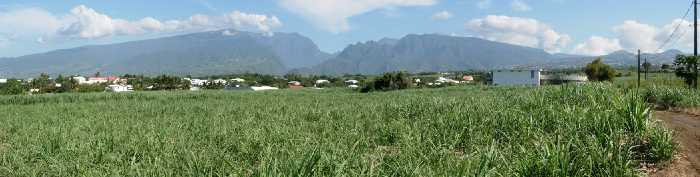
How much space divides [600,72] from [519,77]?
16283 mm

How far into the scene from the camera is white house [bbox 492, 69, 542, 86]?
111688mm

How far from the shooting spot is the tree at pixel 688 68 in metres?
34.5

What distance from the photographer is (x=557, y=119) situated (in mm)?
10062

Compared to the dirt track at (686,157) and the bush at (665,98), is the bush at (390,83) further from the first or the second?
the dirt track at (686,157)

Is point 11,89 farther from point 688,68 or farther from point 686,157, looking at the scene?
point 686,157

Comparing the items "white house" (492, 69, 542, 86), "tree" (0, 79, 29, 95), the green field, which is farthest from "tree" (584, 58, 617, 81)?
"tree" (0, 79, 29, 95)

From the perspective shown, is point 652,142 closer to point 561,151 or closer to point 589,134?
point 589,134

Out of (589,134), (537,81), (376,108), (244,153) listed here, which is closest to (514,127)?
(589,134)

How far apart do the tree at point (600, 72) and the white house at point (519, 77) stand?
32.1 feet

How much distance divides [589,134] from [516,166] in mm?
2549

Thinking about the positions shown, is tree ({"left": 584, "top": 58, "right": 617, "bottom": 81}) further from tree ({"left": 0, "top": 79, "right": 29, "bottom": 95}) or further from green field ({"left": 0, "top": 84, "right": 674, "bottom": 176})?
tree ({"left": 0, "top": 79, "right": 29, "bottom": 95})

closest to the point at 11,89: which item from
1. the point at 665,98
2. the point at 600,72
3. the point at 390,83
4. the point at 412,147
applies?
the point at 390,83

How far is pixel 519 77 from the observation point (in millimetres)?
114000

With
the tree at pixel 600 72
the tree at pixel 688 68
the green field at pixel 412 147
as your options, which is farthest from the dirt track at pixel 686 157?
the tree at pixel 600 72
